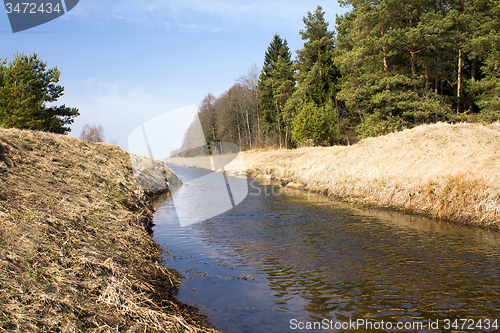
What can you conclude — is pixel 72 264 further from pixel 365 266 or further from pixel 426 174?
pixel 426 174

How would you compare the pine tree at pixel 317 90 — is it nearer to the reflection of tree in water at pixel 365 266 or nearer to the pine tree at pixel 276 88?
the pine tree at pixel 276 88

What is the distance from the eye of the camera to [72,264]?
403 centimetres

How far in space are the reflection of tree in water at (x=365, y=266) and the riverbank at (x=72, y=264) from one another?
1.88 m

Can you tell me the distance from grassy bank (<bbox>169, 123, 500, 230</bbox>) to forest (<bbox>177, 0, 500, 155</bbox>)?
7.45 metres

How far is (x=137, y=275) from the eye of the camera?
4.66 m

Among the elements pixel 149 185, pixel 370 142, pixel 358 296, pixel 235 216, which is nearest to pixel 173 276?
pixel 358 296

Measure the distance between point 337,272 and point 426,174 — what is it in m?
7.31

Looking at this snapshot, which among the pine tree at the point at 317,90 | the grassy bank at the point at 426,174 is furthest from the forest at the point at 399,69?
the grassy bank at the point at 426,174

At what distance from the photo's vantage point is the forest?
886 inches

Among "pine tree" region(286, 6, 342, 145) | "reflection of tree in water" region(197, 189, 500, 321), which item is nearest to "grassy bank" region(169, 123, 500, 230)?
"reflection of tree in water" region(197, 189, 500, 321)

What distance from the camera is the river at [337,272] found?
4297 millimetres

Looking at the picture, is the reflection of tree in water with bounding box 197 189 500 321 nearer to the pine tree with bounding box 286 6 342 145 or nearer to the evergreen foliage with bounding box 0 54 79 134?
the evergreen foliage with bounding box 0 54 79 134

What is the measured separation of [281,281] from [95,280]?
3.02m

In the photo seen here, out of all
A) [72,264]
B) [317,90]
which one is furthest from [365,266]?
[317,90]
